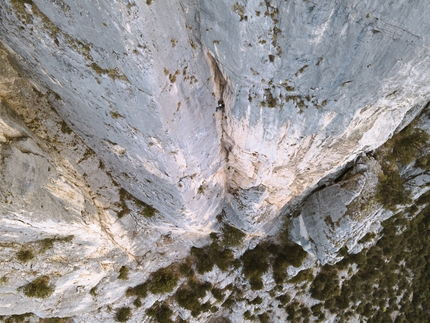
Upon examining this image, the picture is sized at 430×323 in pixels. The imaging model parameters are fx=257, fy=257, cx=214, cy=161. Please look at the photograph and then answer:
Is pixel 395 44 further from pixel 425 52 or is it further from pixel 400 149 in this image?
pixel 400 149

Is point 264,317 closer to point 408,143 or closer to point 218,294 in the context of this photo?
point 218,294

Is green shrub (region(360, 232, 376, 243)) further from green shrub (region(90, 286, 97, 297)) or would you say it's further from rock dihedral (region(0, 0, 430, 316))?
green shrub (region(90, 286, 97, 297))

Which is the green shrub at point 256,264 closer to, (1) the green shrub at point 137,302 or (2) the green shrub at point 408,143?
(1) the green shrub at point 137,302

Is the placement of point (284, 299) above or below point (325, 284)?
below

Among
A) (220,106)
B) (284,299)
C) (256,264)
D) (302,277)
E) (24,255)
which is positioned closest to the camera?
(220,106)

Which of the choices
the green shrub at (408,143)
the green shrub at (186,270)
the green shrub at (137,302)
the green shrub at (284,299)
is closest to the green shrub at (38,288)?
the green shrub at (137,302)

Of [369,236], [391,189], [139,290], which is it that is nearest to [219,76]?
[391,189]

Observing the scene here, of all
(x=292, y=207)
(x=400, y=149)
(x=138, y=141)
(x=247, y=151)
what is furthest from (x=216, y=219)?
(x=400, y=149)

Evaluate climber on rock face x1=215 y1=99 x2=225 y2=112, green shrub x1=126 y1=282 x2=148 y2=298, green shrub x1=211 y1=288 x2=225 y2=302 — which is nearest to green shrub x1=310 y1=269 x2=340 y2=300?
green shrub x1=211 y1=288 x2=225 y2=302
